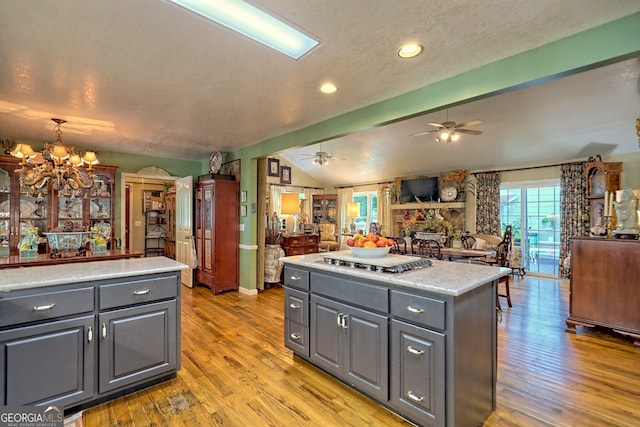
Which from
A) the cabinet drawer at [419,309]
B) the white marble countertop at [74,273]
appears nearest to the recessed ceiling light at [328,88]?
the cabinet drawer at [419,309]

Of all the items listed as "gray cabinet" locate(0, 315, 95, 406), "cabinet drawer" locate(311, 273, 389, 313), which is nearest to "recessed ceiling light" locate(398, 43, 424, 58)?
"cabinet drawer" locate(311, 273, 389, 313)

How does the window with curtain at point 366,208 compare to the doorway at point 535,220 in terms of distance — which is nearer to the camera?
the doorway at point 535,220

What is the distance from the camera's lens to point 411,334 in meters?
1.84

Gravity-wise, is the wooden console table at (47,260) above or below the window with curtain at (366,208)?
below

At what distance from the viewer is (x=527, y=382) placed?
2.37 metres

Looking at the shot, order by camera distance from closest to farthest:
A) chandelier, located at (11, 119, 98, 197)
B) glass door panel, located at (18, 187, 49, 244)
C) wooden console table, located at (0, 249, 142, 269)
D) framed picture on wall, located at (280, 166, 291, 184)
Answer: wooden console table, located at (0, 249, 142, 269) → chandelier, located at (11, 119, 98, 197) → glass door panel, located at (18, 187, 49, 244) → framed picture on wall, located at (280, 166, 291, 184)

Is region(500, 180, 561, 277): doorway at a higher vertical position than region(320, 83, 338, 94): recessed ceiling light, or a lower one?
lower

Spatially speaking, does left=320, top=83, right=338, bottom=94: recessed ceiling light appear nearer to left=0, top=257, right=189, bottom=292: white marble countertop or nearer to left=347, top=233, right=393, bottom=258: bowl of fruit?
left=347, top=233, right=393, bottom=258: bowl of fruit

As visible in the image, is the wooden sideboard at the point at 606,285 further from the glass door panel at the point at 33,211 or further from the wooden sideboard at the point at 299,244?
the glass door panel at the point at 33,211

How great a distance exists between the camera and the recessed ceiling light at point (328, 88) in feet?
8.78

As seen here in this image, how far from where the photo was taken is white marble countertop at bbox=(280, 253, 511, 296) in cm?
171

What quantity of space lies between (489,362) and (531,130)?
458cm

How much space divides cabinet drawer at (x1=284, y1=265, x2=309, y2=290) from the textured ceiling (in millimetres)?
1674

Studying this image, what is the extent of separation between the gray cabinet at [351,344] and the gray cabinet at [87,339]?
1.14 metres
